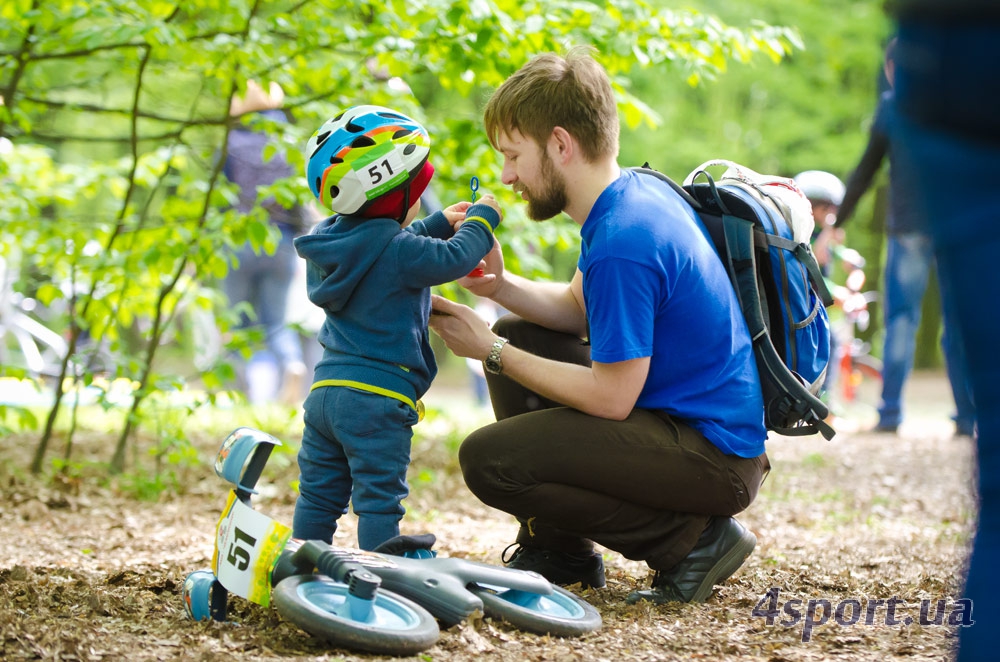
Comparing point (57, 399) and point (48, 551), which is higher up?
point (57, 399)

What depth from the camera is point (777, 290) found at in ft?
10.2

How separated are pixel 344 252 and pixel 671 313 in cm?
95

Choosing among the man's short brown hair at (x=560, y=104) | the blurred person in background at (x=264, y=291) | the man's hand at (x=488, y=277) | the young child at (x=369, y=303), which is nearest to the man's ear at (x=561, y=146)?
the man's short brown hair at (x=560, y=104)

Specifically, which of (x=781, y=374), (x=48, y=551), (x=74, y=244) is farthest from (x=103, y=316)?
(x=781, y=374)

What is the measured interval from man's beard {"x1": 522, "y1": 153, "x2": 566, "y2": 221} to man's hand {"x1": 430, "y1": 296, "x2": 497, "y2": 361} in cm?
37

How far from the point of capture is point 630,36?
4.46m

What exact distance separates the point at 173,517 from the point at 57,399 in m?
1.15

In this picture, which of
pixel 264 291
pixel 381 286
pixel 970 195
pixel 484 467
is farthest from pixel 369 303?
pixel 264 291

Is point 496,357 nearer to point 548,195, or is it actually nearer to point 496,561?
point 548,195

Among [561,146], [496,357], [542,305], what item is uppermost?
[561,146]

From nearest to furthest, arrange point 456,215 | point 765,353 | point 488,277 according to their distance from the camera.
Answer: point 765,353, point 456,215, point 488,277

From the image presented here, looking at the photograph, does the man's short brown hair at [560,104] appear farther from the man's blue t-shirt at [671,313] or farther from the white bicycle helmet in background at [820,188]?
the white bicycle helmet in background at [820,188]

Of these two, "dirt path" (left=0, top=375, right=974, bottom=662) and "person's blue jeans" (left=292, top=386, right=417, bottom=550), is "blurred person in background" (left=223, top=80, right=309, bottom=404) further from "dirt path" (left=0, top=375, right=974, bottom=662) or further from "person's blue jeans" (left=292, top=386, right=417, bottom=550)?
"person's blue jeans" (left=292, top=386, right=417, bottom=550)

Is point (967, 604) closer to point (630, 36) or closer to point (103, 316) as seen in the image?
point (630, 36)
